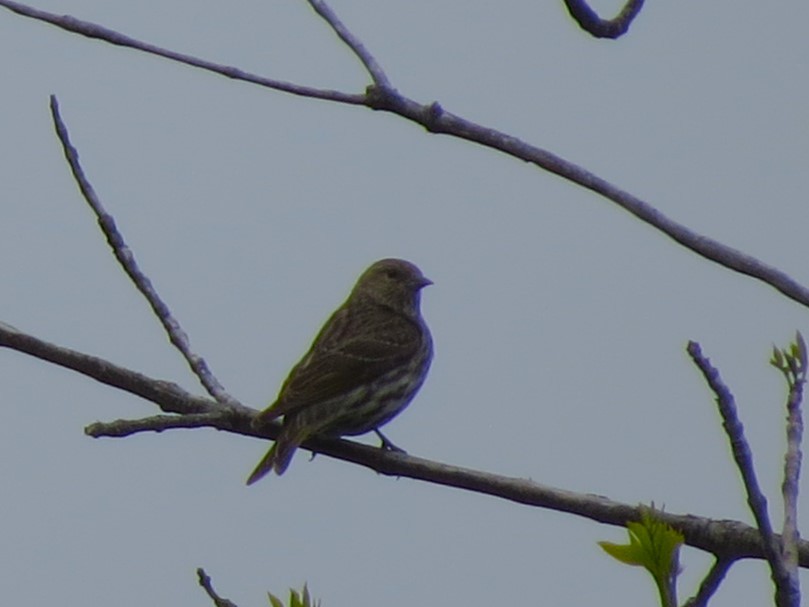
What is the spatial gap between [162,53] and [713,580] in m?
1.54

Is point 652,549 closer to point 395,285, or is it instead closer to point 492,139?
point 492,139

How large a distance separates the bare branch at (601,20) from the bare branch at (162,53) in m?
0.48

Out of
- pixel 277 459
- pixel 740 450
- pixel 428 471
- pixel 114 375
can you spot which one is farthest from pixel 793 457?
pixel 277 459

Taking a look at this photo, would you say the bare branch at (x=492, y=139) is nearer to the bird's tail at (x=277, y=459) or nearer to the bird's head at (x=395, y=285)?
the bird's tail at (x=277, y=459)

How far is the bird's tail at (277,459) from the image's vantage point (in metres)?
6.65

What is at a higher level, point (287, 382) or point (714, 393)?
point (287, 382)

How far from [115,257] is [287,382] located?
2558mm

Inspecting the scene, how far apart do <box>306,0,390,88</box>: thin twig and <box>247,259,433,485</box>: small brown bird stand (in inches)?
99.9

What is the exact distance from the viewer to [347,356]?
8039 millimetres

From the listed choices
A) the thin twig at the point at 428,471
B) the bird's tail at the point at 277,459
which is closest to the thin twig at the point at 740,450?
the thin twig at the point at 428,471

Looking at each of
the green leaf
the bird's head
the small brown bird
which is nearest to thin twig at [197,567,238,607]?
the green leaf

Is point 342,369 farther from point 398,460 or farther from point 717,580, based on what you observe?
point 717,580

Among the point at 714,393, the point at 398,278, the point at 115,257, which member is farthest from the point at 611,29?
the point at 398,278

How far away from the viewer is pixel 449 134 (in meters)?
3.35
